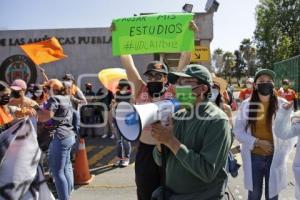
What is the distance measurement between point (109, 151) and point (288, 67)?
18.7m

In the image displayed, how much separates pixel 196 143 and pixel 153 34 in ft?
9.23

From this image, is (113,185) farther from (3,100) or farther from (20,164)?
(20,164)

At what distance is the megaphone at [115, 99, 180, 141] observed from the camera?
8.62 ft

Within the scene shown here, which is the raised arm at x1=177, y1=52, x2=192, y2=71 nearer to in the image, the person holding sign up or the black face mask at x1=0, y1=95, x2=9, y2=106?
the person holding sign up

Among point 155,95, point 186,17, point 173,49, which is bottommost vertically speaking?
point 155,95

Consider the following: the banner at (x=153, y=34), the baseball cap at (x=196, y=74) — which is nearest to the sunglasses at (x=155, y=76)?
the banner at (x=153, y=34)

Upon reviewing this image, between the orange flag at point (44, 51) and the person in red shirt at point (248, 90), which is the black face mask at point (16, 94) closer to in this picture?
the orange flag at point (44, 51)

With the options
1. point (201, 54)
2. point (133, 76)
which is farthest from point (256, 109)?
point (201, 54)

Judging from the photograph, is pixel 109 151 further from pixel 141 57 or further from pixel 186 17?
pixel 186 17

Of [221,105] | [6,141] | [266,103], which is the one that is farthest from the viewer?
[221,105]

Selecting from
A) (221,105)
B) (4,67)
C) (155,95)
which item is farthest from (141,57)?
(155,95)

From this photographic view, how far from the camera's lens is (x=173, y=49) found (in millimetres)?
5527

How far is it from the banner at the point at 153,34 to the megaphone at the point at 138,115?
8.36 feet

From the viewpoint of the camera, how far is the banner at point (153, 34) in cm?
538
